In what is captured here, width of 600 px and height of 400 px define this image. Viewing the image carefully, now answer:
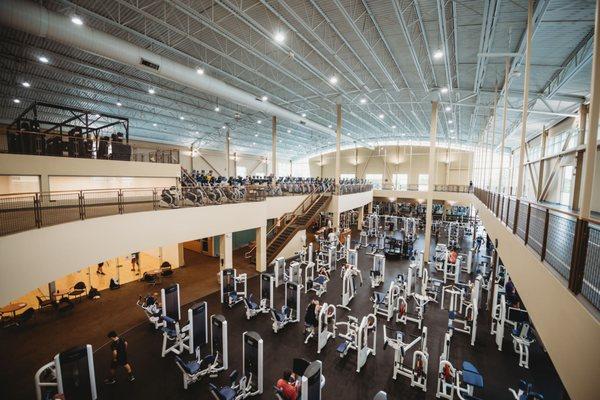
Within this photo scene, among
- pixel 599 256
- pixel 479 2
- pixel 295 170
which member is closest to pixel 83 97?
pixel 479 2

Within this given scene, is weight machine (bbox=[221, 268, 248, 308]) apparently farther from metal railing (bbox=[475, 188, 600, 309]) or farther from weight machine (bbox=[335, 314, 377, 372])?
metal railing (bbox=[475, 188, 600, 309])

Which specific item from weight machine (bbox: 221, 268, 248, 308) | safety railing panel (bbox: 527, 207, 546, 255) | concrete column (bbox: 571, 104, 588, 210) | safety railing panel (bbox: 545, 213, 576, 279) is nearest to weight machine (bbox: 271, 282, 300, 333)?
weight machine (bbox: 221, 268, 248, 308)

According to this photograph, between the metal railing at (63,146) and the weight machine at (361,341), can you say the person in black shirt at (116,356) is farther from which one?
the metal railing at (63,146)

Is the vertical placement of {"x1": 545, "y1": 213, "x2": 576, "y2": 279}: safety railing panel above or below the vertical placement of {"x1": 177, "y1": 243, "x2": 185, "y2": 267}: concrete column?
above

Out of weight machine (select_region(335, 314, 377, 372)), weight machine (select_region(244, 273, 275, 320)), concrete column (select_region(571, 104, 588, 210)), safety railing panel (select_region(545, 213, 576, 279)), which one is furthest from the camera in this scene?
concrete column (select_region(571, 104, 588, 210))

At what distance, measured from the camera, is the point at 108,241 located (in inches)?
298

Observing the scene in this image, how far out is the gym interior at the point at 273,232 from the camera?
17.4 feet

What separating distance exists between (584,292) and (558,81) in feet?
39.8

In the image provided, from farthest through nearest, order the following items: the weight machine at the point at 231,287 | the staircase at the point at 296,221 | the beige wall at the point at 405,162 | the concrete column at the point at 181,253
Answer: the beige wall at the point at 405,162 < the staircase at the point at 296,221 < the concrete column at the point at 181,253 < the weight machine at the point at 231,287

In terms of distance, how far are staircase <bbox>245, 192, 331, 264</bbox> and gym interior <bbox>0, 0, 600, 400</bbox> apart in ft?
0.62

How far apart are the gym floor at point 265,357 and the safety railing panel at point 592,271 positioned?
16.3ft

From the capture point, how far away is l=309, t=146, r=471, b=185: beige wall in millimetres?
32406

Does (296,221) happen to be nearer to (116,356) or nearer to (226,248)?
(226,248)

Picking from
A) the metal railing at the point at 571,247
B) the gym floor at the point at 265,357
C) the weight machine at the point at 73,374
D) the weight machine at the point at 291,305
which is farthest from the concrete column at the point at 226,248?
the metal railing at the point at 571,247
